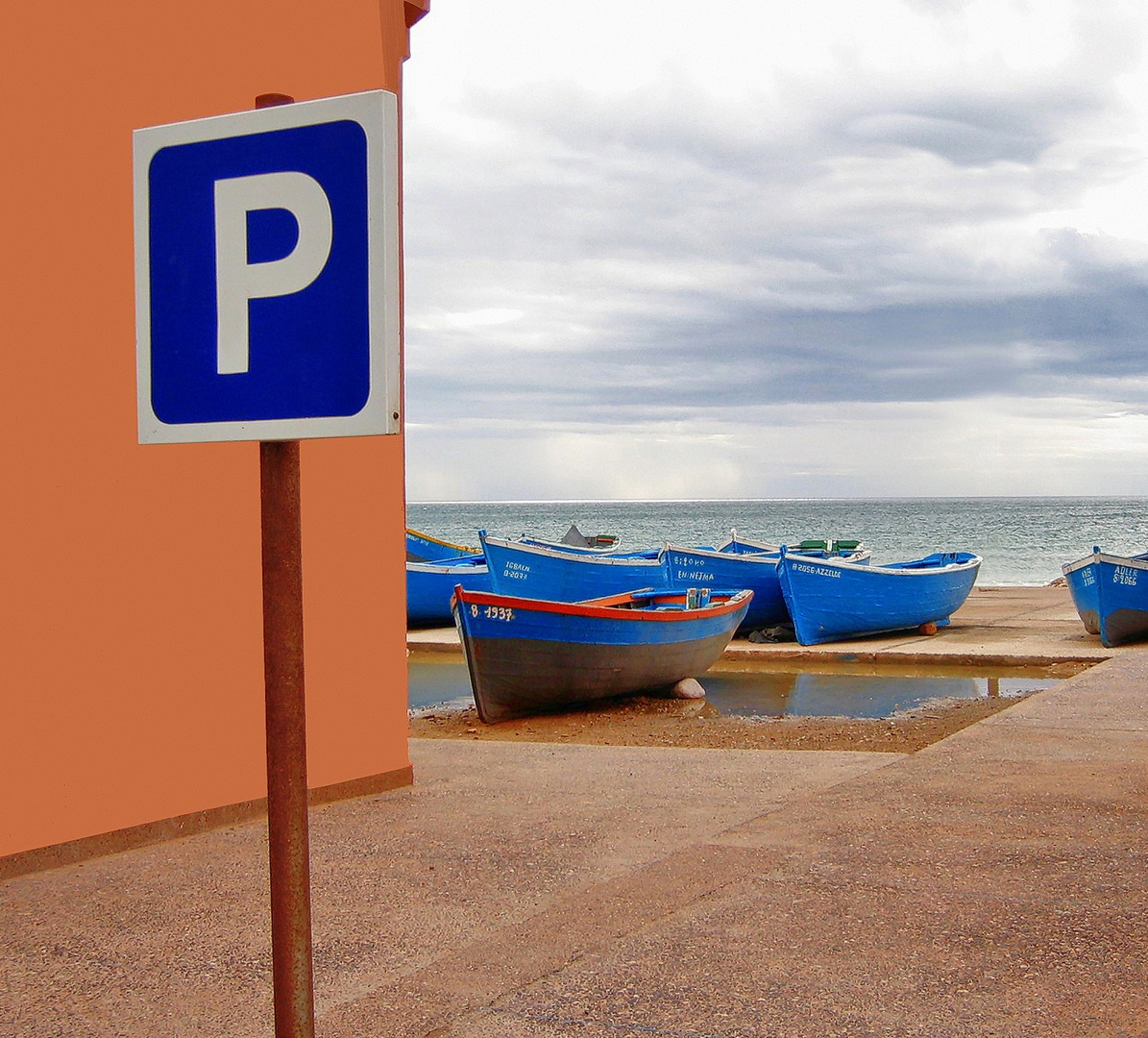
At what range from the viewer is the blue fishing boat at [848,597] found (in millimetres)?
19359

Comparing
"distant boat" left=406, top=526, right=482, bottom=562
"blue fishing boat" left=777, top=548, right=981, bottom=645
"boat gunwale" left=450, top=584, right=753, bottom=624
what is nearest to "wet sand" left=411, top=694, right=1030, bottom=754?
"boat gunwale" left=450, top=584, right=753, bottom=624

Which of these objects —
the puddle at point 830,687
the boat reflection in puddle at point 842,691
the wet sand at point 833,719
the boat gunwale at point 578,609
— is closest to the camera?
the wet sand at point 833,719

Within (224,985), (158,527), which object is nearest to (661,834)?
(224,985)

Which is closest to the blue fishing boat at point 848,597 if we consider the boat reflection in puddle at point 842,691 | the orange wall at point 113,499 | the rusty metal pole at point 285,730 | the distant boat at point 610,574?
the distant boat at point 610,574

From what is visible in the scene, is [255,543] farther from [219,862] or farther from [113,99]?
[113,99]

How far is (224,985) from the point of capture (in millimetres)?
3713

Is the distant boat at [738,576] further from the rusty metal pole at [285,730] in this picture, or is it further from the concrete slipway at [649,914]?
the rusty metal pole at [285,730]

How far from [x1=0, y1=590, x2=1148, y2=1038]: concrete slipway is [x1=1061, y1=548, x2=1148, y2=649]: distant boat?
1137 cm

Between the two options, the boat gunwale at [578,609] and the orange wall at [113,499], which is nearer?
the orange wall at [113,499]

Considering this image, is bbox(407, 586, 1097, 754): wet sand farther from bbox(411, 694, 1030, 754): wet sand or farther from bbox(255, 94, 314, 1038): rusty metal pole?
bbox(255, 94, 314, 1038): rusty metal pole

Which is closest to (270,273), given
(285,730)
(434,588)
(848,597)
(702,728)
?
(285,730)

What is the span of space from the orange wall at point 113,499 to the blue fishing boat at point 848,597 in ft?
46.6

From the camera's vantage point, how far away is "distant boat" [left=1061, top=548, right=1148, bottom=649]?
55.9ft

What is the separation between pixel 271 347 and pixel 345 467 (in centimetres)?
410
